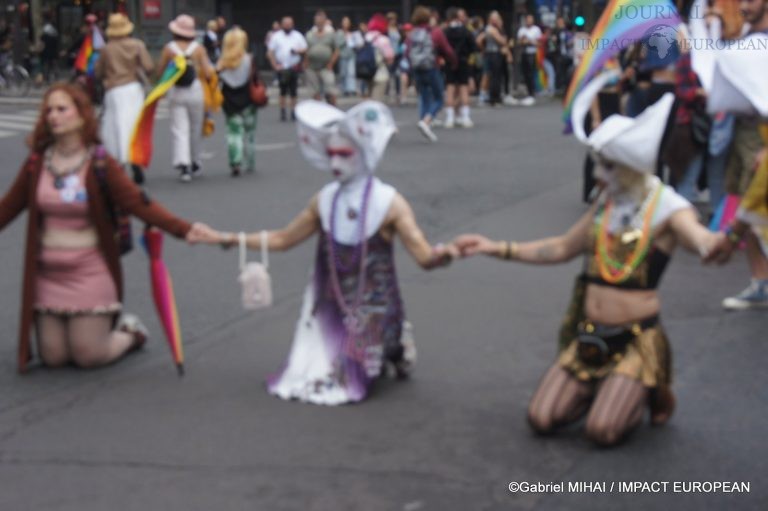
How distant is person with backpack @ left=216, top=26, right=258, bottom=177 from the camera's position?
13.9 meters

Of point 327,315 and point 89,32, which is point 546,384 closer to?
point 327,315

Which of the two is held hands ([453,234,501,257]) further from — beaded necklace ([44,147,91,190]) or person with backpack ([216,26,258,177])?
person with backpack ([216,26,258,177])

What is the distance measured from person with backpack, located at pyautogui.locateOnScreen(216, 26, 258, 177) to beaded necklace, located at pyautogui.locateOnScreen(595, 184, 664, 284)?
8.79 m

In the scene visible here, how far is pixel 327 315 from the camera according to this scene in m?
6.15

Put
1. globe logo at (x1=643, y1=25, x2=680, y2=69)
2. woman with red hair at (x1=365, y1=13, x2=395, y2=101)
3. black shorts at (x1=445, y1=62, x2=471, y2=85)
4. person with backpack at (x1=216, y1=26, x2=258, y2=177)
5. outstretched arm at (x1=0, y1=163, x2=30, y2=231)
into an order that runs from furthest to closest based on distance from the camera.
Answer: woman with red hair at (x1=365, y1=13, x2=395, y2=101), black shorts at (x1=445, y1=62, x2=471, y2=85), person with backpack at (x1=216, y1=26, x2=258, y2=177), globe logo at (x1=643, y1=25, x2=680, y2=69), outstretched arm at (x1=0, y1=163, x2=30, y2=231)

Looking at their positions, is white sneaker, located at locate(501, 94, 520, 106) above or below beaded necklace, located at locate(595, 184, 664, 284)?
below

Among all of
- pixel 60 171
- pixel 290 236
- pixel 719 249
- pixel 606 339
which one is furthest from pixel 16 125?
pixel 719 249

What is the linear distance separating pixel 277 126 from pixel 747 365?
14.3 meters

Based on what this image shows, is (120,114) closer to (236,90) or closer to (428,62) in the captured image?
(236,90)

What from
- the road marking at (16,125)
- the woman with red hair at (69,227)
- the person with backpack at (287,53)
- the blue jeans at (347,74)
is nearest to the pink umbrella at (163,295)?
the woman with red hair at (69,227)

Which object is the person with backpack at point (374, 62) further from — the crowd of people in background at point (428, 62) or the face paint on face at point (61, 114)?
the face paint on face at point (61, 114)

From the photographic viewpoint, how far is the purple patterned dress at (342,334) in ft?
19.9

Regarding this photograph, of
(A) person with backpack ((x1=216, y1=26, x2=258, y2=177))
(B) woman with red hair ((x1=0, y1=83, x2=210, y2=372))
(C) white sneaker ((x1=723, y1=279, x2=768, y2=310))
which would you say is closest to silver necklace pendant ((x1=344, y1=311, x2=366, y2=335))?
(B) woman with red hair ((x1=0, y1=83, x2=210, y2=372))

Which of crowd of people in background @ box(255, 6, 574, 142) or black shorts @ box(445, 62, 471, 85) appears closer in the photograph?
crowd of people in background @ box(255, 6, 574, 142)
